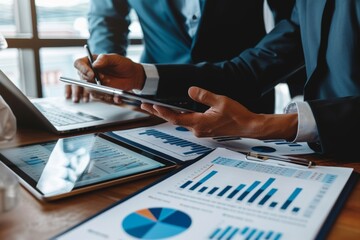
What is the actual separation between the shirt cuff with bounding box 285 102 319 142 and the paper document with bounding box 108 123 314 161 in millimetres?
27

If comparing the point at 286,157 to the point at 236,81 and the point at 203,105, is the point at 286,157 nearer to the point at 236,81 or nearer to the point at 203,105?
the point at 203,105

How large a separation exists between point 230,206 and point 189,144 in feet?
0.99

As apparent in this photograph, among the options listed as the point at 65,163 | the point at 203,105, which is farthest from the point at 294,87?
the point at 65,163

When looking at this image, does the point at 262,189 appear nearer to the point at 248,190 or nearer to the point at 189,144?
the point at 248,190

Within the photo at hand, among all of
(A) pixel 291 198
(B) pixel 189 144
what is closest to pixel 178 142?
(B) pixel 189 144

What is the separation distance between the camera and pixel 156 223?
41 cm

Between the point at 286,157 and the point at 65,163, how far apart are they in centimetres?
37

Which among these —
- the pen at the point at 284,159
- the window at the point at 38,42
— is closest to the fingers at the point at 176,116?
the pen at the point at 284,159

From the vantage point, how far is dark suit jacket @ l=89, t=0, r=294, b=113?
1.32 meters

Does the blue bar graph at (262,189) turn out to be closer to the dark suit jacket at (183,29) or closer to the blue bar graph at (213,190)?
the blue bar graph at (213,190)

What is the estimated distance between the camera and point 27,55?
2043 mm

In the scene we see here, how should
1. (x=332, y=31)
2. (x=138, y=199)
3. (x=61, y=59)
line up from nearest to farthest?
1. (x=138, y=199)
2. (x=332, y=31)
3. (x=61, y=59)

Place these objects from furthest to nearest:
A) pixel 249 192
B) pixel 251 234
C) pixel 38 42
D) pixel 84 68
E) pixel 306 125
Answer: pixel 38 42
pixel 84 68
pixel 306 125
pixel 249 192
pixel 251 234

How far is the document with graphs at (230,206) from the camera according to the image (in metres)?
0.39
